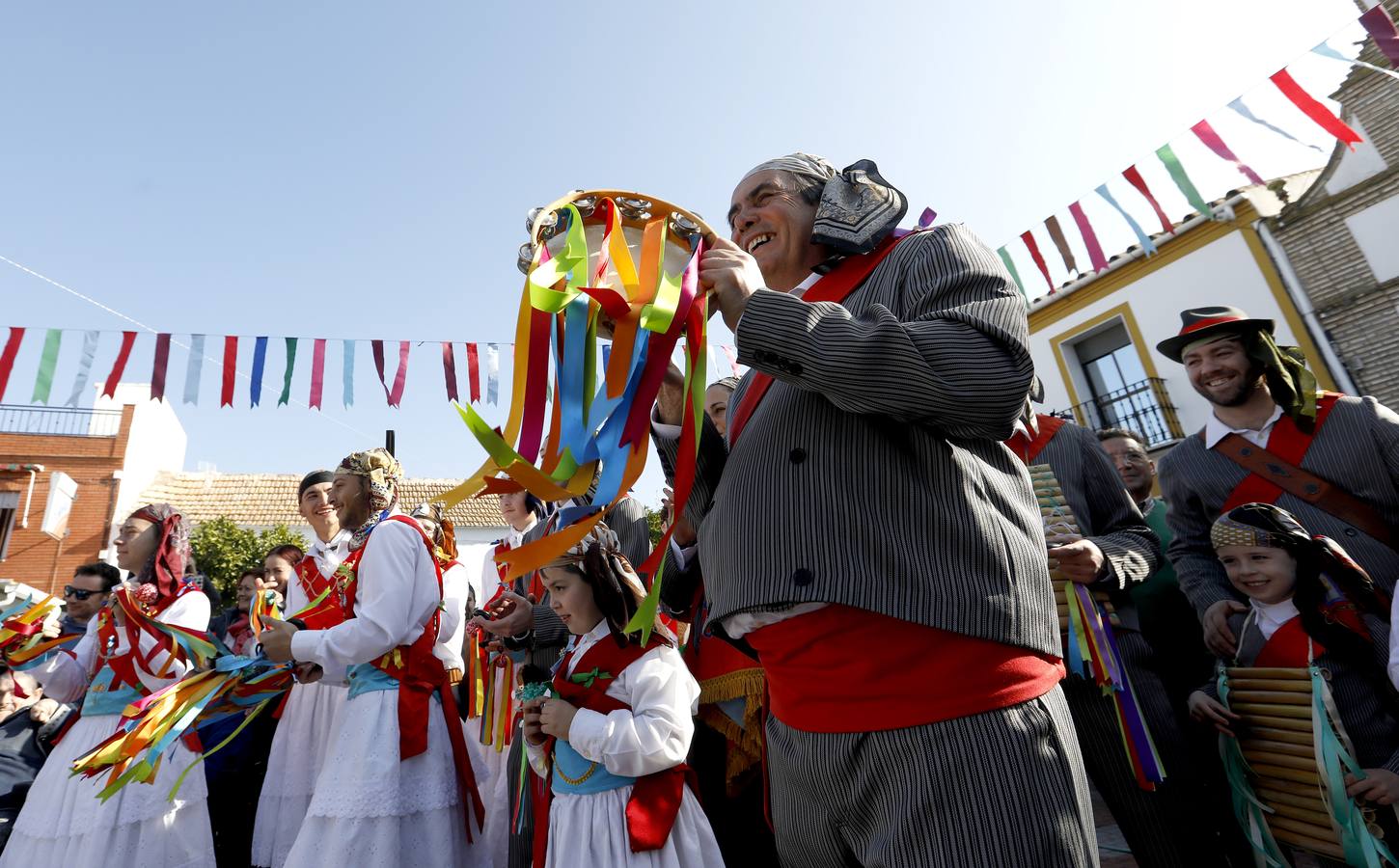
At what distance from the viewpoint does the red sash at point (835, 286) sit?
1.41 metres

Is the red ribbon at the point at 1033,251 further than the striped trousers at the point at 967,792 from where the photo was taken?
Yes

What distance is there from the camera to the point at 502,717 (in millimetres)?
3799

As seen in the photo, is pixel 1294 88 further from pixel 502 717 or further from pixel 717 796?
pixel 502 717

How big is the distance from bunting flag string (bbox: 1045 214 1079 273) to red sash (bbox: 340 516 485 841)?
229 inches

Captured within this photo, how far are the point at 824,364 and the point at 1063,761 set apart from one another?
68 cm

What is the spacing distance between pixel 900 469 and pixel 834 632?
273mm

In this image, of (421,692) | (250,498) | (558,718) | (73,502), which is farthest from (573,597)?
(250,498)

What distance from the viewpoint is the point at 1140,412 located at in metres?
12.6

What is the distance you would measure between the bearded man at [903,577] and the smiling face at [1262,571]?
1458 mm

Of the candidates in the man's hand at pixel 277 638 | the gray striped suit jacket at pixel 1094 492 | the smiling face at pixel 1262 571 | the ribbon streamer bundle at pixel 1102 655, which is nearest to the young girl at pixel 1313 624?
the smiling face at pixel 1262 571

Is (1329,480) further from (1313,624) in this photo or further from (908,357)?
(908,357)

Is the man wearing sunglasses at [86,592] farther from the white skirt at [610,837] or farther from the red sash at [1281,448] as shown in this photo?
the red sash at [1281,448]

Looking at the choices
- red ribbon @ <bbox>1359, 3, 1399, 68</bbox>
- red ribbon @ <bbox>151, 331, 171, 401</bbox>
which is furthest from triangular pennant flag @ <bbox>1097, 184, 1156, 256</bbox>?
red ribbon @ <bbox>151, 331, 171, 401</bbox>

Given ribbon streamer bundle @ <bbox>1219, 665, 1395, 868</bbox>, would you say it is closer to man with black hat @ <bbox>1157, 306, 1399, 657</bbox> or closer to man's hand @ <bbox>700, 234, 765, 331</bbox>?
man with black hat @ <bbox>1157, 306, 1399, 657</bbox>
